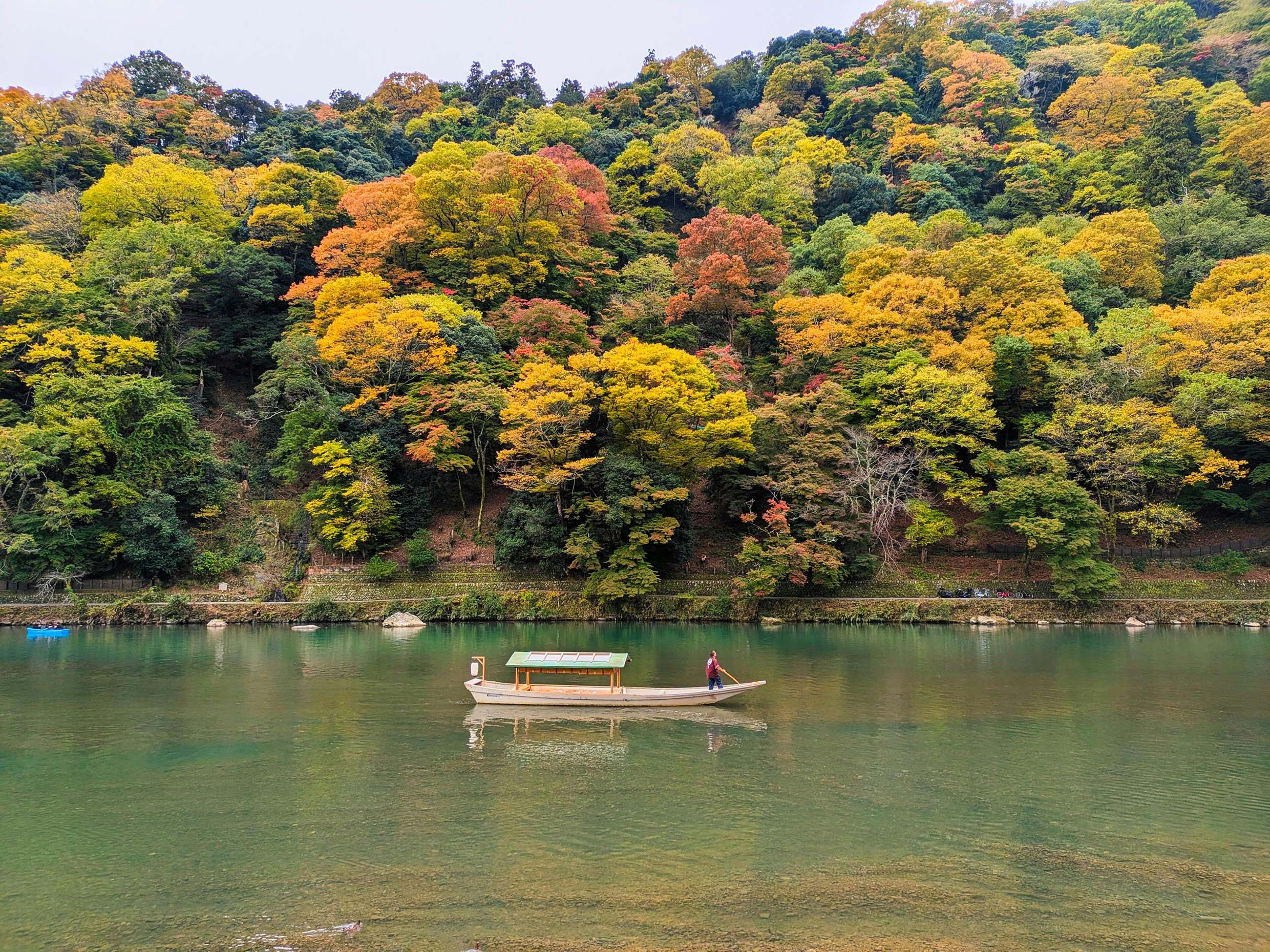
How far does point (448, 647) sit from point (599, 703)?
10149 millimetres

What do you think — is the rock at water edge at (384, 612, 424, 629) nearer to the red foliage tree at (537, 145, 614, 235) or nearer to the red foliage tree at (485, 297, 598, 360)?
the red foliage tree at (485, 297, 598, 360)

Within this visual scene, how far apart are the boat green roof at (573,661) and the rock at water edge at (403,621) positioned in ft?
48.5

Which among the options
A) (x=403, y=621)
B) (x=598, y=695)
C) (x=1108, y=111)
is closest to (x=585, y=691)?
(x=598, y=695)

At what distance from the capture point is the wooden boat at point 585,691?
18812 millimetres

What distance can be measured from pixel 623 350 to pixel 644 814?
27.0m

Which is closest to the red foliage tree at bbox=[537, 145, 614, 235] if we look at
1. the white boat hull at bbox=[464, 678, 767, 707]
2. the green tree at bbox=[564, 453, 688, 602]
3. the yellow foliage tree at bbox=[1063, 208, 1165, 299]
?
the green tree at bbox=[564, 453, 688, 602]

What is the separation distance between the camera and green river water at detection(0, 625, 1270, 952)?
850 cm

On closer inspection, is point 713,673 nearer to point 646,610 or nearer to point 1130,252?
point 646,610

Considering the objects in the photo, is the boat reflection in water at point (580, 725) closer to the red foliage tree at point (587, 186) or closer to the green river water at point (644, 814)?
the green river water at point (644, 814)

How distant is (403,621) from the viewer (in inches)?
1304

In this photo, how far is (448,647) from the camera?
2711 centimetres

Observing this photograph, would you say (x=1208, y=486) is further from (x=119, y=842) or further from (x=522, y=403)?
(x=119, y=842)

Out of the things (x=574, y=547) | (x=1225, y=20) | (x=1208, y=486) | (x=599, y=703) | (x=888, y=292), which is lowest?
(x=599, y=703)

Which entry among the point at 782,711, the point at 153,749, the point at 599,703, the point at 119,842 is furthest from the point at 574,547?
the point at 119,842
